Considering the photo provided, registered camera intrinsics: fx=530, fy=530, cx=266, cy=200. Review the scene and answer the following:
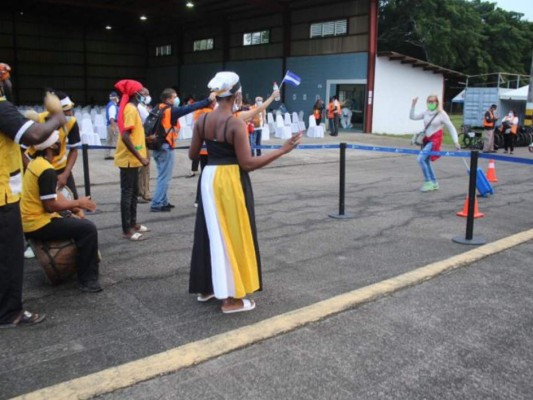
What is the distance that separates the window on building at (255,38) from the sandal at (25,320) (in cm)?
2796

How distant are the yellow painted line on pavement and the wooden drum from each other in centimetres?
159

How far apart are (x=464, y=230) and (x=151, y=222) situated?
14.0 ft

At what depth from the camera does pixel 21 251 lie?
386 cm

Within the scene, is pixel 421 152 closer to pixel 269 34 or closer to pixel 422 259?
pixel 422 259

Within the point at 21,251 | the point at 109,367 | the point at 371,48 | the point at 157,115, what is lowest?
the point at 109,367

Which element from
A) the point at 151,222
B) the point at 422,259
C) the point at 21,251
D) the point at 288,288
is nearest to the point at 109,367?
the point at 21,251

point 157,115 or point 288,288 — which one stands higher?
point 157,115

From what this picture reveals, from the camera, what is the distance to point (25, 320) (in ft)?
12.9

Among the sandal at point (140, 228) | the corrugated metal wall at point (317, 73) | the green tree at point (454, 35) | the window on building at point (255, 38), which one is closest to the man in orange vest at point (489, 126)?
the corrugated metal wall at point (317, 73)

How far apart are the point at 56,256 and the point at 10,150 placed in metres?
1.20

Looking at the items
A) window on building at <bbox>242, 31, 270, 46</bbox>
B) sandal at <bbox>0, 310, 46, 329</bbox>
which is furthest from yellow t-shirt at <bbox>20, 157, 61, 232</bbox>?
window on building at <bbox>242, 31, 270, 46</bbox>

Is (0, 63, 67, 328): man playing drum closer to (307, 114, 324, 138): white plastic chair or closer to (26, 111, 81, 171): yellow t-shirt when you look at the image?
(26, 111, 81, 171): yellow t-shirt

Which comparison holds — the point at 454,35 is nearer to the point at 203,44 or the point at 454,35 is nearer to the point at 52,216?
the point at 203,44

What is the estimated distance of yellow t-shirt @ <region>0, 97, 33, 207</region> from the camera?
343cm
